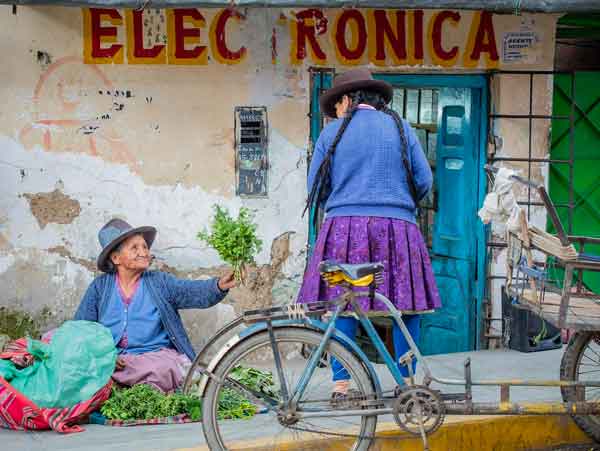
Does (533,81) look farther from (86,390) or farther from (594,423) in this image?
(86,390)

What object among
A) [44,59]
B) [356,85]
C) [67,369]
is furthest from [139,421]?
[44,59]

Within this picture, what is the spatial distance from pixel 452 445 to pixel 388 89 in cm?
192

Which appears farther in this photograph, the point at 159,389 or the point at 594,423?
the point at 159,389

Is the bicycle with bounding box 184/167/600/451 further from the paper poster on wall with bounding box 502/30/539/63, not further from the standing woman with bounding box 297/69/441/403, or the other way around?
the paper poster on wall with bounding box 502/30/539/63

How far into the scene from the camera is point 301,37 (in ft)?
24.3

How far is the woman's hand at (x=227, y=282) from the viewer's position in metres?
6.16

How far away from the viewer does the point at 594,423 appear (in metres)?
A: 5.61

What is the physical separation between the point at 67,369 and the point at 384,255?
1.75 metres

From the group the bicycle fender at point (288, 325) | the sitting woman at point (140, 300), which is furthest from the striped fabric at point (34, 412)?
the bicycle fender at point (288, 325)

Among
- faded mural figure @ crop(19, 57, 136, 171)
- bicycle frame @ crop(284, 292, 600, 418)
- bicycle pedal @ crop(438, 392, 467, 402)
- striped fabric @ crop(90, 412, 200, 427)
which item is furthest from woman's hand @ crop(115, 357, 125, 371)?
bicycle pedal @ crop(438, 392, 467, 402)

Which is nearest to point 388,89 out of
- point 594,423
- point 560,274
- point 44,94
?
point 594,423

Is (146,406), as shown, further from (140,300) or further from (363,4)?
(363,4)

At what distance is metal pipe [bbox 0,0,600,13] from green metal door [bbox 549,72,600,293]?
5.08ft

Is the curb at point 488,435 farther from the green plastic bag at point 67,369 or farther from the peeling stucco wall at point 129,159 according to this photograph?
the peeling stucco wall at point 129,159
